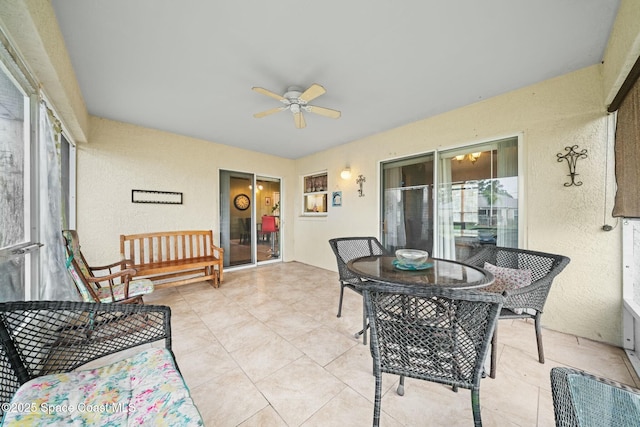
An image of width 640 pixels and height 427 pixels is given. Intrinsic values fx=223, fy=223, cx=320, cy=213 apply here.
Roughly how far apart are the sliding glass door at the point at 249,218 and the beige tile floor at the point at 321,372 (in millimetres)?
1846

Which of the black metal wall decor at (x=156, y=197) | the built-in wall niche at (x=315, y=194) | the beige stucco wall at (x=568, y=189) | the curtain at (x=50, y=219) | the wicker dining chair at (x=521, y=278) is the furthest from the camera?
the built-in wall niche at (x=315, y=194)

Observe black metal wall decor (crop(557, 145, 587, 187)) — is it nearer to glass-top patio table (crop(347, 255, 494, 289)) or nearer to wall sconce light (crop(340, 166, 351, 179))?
glass-top patio table (crop(347, 255, 494, 289))

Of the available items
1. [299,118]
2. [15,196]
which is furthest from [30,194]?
[299,118]

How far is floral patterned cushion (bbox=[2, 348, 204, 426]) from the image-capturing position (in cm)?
81

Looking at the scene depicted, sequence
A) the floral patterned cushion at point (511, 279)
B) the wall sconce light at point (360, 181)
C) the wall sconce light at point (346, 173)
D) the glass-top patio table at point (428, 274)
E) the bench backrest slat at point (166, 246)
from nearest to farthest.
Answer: the glass-top patio table at point (428, 274) → the floral patterned cushion at point (511, 279) → the bench backrest slat at point (166, 246) → the wall sconce light at point (360, 181) → the wall sconce light at point (346, 173)

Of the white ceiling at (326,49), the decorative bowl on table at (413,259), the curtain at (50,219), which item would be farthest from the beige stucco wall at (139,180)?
the decorative bowl on table at (413,259)

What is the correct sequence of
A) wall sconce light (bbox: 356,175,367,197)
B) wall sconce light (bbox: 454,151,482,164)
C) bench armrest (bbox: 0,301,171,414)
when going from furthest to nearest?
1. wall sconce light (bbox: 356,175,367,197)
2. wall sconce light (bbox: 454,151,482,164)
3. bench armrest (bbox: 0,301,171,414)

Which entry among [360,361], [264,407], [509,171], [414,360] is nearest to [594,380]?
[414,360]

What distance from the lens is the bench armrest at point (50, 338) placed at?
973 mm

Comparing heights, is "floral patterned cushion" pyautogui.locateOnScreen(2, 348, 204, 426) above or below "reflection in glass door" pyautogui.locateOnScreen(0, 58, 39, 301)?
below

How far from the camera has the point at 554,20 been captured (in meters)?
1.55

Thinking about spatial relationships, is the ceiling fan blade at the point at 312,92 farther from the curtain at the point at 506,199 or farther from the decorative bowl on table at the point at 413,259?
the curtain at the point at 506,199

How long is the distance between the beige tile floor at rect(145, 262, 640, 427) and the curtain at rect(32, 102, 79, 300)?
982 millimetres

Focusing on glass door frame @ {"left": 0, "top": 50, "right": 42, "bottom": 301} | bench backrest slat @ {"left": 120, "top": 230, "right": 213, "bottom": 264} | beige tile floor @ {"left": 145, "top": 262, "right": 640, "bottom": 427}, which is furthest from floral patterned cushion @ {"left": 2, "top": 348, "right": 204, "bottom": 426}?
bench backrest slat @ {"left": 120, "top": 230, "right": 213, "bottom": 264}
